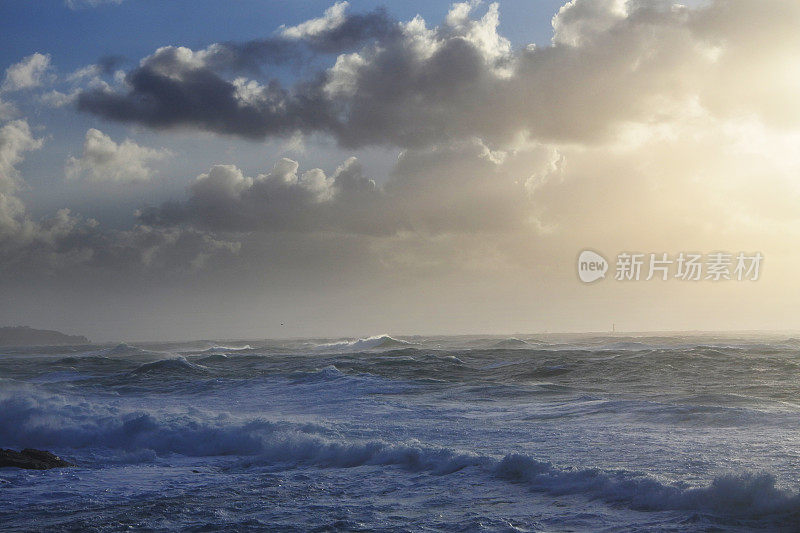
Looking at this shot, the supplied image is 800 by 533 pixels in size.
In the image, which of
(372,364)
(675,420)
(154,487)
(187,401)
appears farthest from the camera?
(372,364)

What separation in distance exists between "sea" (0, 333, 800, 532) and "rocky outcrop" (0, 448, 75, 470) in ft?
1.63

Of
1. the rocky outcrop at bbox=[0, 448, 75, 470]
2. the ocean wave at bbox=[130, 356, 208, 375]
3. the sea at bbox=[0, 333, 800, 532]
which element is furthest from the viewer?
the ocean wave at bbox=[130, 356, 208, 375]

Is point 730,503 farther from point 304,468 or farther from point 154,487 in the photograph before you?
point 154,487

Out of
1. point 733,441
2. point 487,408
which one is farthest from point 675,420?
point 487,408

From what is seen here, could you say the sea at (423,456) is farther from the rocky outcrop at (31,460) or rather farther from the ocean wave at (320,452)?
the rocky outcrop at (31,460)

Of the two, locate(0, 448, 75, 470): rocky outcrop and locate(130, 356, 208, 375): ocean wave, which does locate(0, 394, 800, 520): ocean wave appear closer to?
locate(0, 448, 75, 470): rocky outcrop

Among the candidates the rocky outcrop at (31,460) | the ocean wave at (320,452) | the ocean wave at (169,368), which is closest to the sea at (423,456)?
the ocean wave at (320,452)

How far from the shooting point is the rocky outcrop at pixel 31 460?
1199 centimetres

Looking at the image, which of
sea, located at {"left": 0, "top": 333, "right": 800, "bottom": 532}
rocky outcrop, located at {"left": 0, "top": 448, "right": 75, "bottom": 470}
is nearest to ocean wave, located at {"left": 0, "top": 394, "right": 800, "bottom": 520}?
sea, located at {"left": 0, "top": 333, "right": 800, "bottom": 532}

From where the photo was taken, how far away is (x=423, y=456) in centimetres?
1153

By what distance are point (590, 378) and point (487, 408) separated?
29.5ft

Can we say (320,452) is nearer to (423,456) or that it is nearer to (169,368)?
(423,456)

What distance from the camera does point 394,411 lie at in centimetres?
1803

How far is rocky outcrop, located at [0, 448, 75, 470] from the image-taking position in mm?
11992
